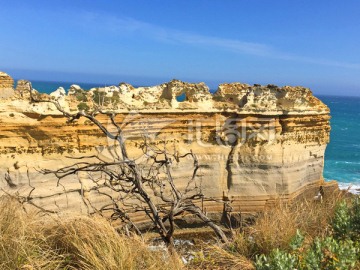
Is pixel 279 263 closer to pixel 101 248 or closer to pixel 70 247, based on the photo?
pixel 101 248

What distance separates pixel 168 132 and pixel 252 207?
351 cm

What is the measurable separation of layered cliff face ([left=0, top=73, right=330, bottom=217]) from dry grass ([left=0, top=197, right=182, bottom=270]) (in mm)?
6023

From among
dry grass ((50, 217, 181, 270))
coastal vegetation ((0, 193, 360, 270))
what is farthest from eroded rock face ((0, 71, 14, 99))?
dry grass ((50, 217, 181, 270))

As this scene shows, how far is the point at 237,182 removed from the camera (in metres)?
11.0

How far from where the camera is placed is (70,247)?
3.36 meters

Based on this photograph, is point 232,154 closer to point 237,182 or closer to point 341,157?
point 237,182

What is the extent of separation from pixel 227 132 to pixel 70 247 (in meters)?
8.08

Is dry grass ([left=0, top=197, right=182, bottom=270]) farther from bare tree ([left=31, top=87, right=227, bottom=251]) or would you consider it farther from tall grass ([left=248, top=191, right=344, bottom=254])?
tall grass ([left=248, top=191, right=344, bottom=254])

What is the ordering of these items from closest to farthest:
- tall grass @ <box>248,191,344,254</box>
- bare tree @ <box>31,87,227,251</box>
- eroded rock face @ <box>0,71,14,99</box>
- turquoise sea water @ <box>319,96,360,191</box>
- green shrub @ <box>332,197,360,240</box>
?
tall grass @ <box>248,191,344,254</box> < green shrub @ <box>332,197,360,240</box> < bare tree @ <box>31,87,227,251</box> < eroded rock face @ <box>0,71,14,99</box> < turquoise sea water @ <box>319,96,360,191</box>

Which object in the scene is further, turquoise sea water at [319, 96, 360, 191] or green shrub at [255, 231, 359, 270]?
turquoise sea water at [319, 96, 360, 191]

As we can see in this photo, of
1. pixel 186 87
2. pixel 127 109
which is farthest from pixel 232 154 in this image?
pixel 127 109

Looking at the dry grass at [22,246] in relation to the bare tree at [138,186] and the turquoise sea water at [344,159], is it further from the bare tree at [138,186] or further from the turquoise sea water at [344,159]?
the turquoise sea water at [344,159]

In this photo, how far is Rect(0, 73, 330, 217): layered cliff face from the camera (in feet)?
31.7

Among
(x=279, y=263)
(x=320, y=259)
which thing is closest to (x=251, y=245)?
(x=320, y=259)
